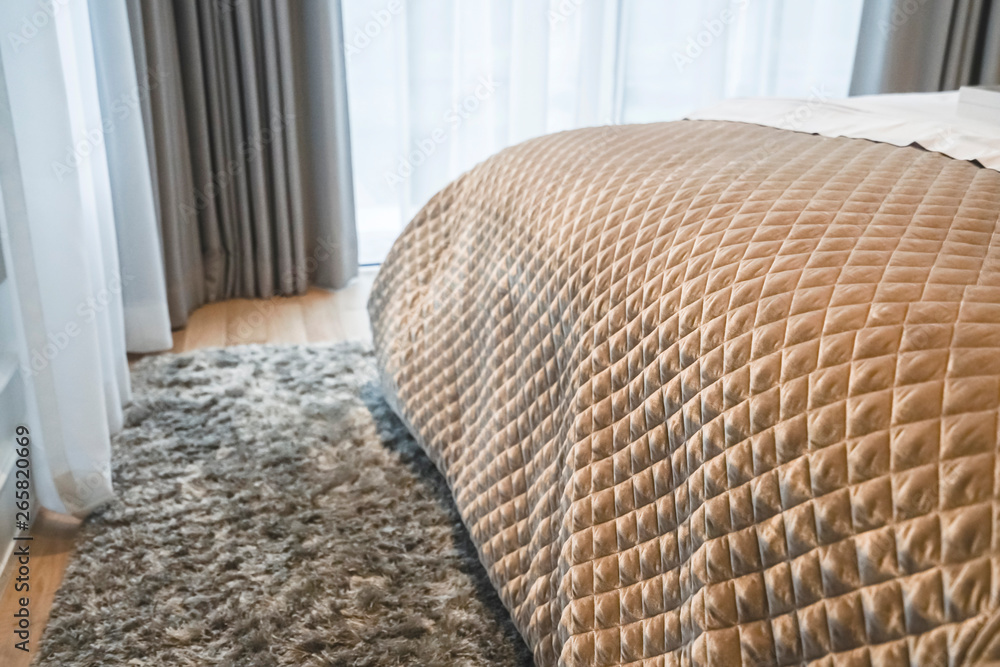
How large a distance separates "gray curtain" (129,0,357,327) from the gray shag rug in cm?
72

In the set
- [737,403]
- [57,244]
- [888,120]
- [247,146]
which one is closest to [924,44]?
[888,120]

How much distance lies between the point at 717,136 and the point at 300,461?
99 cm

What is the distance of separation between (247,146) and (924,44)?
2.36 metres

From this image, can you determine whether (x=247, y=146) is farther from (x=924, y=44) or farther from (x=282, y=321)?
(x=924, y=44)

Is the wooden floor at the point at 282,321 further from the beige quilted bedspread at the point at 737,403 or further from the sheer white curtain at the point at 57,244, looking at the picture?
the beige quilted bedspread at the point at 737,403

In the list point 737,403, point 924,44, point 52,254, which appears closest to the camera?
point 737,403

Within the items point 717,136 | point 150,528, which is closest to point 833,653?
point 717,136

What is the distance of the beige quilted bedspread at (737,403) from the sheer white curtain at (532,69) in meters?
1.43

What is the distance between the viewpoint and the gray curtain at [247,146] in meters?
2.36

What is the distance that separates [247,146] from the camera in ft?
8.37

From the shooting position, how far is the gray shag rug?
118 centimetres

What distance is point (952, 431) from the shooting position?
621mm

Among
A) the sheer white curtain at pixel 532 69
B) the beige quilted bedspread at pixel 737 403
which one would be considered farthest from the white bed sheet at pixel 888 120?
the sheer white curtain at pixel 532 69

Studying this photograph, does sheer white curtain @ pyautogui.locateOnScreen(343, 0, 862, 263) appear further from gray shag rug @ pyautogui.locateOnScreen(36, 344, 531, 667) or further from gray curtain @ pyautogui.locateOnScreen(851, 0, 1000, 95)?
gray shag rug @ pyautogui.locateOnScreen(36, 344, 531, 667)
